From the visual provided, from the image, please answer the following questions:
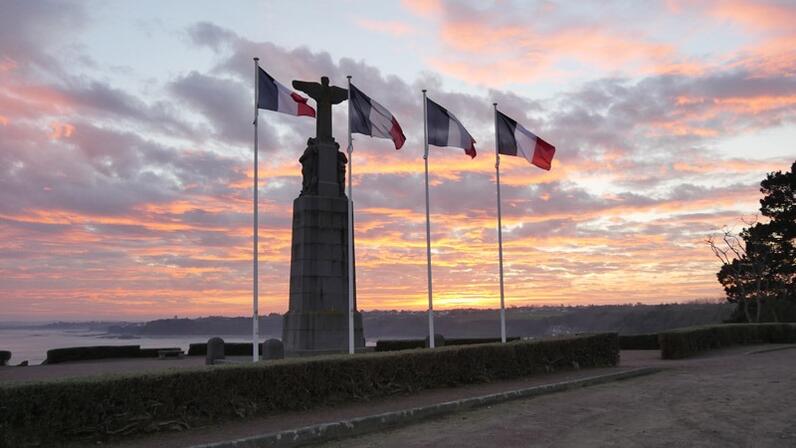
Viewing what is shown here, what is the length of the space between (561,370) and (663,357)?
833 centimetres

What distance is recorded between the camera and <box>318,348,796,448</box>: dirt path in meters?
10.2

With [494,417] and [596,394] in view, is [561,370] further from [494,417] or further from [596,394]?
[494,417]

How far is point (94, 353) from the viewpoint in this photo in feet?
114

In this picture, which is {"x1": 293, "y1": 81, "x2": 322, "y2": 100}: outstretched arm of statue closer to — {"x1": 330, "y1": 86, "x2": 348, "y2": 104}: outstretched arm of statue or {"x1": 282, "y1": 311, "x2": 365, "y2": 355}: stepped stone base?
{"x1": 330, "y1": 86, "x2": 348, "y2": 104}: outstretched arm of statue

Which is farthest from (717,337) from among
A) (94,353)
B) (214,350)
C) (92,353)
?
(92,353)

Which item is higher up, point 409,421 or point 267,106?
point 267,106

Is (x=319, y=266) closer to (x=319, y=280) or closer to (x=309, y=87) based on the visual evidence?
(x=319, y=280)

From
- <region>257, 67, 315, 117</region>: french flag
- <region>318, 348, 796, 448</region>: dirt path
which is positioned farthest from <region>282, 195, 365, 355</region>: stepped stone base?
<region>318, 348, 796, 448</region>: dirt path

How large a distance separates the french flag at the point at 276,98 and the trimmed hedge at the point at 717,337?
58.7 feet

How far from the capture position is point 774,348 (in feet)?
94.6

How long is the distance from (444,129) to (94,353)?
25.2 metres

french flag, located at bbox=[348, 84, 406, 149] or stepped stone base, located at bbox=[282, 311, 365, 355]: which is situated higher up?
french flag, located at bbox=[348, 84, 406, 149]

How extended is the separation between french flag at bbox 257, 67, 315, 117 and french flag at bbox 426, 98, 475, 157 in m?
4.19

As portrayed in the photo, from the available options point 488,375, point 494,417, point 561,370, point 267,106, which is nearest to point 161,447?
point 494,417
